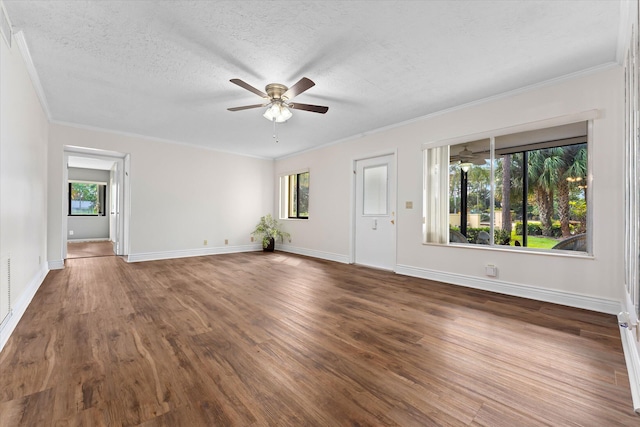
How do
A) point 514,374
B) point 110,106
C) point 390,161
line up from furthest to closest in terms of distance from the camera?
point 390,161
point 110,106
point 514,374

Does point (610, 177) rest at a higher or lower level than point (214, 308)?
higher

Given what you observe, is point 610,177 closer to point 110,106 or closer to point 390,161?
point 390,161

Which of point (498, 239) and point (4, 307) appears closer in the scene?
point (4, 307)

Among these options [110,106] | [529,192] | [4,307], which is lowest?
[4,307]

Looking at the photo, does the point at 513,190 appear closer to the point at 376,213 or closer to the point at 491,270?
the point at 491,270

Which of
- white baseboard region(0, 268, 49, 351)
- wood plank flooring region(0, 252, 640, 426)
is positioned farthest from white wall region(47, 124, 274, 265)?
wood plank flooring region(0, 252, 640, 426)

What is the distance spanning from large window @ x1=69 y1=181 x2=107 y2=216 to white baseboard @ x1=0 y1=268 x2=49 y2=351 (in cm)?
693

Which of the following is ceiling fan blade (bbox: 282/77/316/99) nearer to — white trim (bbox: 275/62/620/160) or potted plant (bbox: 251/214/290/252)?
white trim (bbox: 275/62/620/160)

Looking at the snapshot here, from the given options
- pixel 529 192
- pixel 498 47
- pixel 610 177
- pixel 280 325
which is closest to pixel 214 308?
pixel 280 325

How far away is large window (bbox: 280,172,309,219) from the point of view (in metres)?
6.88

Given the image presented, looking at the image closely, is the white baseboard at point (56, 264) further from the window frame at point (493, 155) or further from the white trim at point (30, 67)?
the window frame at point (493, 155)

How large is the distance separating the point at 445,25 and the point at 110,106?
14.4 ft

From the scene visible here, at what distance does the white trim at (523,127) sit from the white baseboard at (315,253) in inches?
104

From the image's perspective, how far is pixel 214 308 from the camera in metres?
2.85
